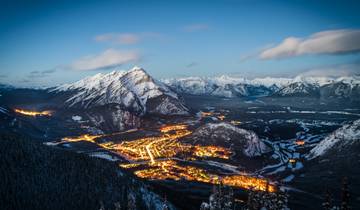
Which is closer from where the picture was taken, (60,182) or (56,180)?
(60,182)

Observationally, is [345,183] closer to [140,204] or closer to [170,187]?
[140,204]

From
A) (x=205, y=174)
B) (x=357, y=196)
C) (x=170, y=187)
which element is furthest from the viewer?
(x=205, y=174)

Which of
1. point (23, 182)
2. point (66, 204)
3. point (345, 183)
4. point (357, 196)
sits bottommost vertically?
point (357, 196)

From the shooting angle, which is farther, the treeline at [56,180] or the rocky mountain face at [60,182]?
the rocky mountain face at [60,182]

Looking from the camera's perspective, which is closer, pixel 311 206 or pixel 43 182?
pixel 43 182

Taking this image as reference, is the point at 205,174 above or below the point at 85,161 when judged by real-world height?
below

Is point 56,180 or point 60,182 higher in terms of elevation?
point 56,180

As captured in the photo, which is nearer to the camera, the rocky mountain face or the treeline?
the treeline

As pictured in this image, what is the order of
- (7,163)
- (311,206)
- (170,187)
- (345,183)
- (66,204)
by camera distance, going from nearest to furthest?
(345,183), (66,204), (7,163), (311,206), (170,187)

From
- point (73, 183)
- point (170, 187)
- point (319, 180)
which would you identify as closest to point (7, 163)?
point (73, 183)

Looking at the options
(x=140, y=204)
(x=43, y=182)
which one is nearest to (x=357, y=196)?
(x=140, y=204)
